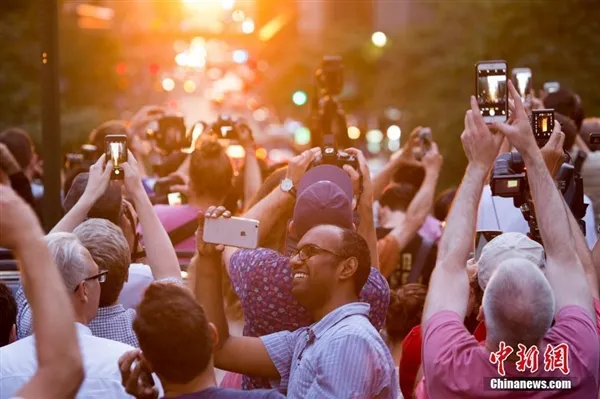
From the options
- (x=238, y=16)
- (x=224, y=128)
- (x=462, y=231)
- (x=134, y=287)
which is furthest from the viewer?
(x=238, y=16)

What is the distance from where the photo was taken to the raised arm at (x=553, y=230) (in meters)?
4.24

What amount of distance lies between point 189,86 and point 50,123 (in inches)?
1930

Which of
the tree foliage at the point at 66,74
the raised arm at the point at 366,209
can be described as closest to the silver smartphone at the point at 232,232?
the raised arm at the point at 366,209

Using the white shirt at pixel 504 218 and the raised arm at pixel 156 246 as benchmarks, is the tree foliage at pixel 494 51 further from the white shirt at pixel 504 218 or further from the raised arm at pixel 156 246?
the raised arm at pixel 156 246

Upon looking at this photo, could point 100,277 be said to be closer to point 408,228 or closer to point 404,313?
point 404,313

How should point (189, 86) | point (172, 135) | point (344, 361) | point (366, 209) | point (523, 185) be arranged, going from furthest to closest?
1. point (189, 86)
2. point (172, 135)
3. point (366, 209)
4. point (523, 185)
5. point (344, 361)

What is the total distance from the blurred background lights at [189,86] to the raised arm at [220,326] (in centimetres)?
5111

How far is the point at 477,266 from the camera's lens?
4.83 meters

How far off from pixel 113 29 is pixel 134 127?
25.3 meters

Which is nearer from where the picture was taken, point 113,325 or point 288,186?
point 113,325

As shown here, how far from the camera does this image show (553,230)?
4.32 metres

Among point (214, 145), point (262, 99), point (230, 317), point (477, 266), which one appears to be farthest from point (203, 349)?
point (262, 99)

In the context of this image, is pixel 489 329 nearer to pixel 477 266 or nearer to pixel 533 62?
pixel 477 266

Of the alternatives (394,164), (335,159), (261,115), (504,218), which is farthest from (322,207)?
(261,115)
